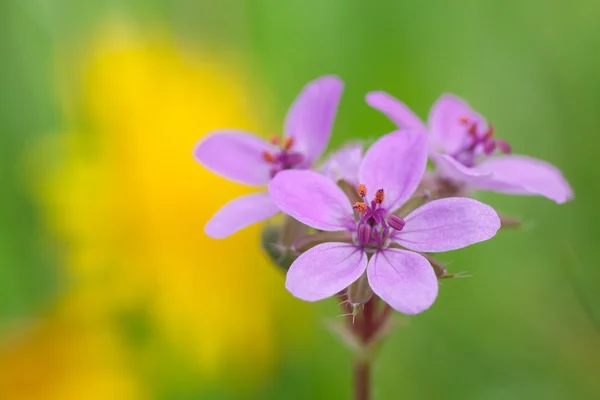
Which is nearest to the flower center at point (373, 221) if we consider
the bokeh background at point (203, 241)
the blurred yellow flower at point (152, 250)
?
the bokeh background at point (203, 241)

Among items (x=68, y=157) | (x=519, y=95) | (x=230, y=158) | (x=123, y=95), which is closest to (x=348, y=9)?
(x=519, y=95)

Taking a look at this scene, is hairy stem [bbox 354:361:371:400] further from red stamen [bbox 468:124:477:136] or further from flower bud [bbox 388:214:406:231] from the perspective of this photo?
red stamen [bbox 468:124:477:136]

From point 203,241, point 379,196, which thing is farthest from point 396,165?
point 203,241

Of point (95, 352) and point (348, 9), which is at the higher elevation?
point (348, 9)

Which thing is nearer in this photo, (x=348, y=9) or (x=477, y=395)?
(x=477, y=395)

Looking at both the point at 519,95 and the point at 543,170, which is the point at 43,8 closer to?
the point at 519,95

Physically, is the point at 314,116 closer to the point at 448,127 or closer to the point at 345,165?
the point at 345,165

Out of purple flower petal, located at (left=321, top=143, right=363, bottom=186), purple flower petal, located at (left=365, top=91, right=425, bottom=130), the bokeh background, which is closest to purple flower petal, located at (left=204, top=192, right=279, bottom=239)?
purple flower petal, located at (left=321, top=143, right=363, bottom=186)
